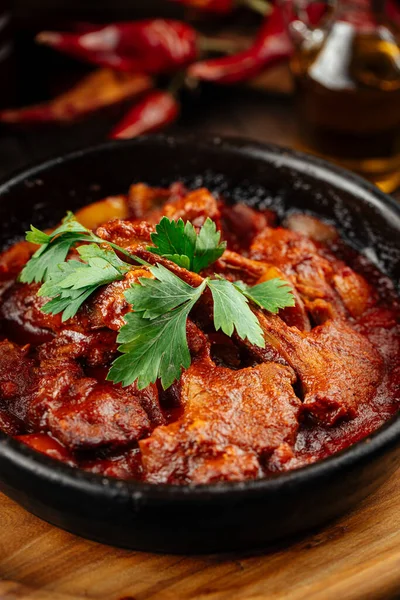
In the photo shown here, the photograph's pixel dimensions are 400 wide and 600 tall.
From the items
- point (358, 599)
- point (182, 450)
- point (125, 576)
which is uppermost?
point (182, 450)

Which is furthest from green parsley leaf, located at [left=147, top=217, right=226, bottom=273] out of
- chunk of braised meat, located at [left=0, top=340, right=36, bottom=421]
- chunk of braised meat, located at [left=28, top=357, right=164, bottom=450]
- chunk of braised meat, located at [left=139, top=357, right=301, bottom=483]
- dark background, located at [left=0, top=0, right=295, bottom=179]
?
dark background, located at [left=0, top=0, right=295, bottom=179]

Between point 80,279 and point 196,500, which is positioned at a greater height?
point 80,279

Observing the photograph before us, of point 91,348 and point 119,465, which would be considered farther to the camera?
point 91,348

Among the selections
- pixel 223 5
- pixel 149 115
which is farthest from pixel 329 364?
pixel 223 5

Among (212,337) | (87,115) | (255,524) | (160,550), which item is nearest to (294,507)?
(255,524)

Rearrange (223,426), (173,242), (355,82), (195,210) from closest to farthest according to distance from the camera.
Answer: (223,426)
(173,242)
(195,210)
(355,82)

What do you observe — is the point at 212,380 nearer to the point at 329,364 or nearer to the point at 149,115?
the point at 329,364

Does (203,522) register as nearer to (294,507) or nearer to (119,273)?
(294,507)

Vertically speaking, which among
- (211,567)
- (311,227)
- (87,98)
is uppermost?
(87,98)
